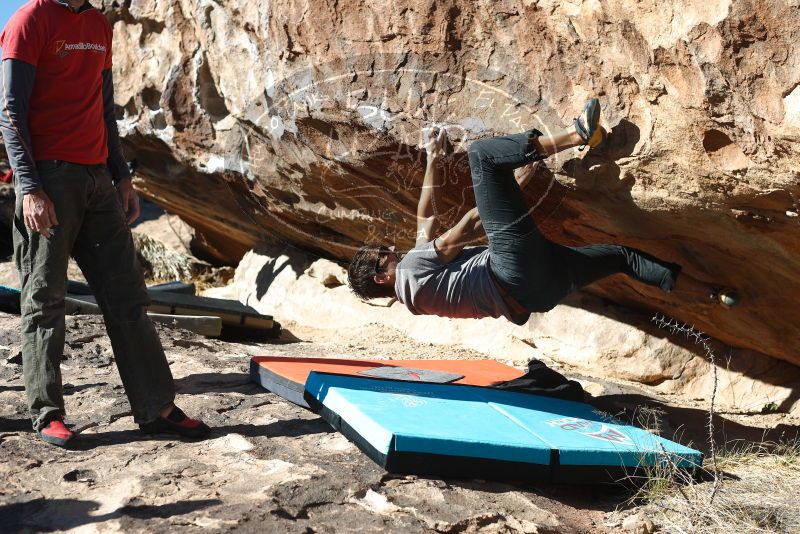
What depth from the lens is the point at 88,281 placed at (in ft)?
9.06

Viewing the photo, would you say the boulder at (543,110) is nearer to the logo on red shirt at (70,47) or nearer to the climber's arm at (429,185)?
the climber's arm at (429,185)

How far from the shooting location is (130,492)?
7.37ft

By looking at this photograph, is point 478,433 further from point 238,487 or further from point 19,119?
point 19,119

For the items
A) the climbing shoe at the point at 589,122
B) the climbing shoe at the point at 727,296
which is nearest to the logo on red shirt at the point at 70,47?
the climbing shoe at the point at 589,122

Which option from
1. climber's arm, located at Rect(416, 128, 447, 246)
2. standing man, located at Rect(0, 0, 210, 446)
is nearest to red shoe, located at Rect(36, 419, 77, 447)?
standing man, located at Rect(0, 0, 210, 446)

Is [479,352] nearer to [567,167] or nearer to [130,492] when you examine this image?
[567,167]

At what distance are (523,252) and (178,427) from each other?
1.41 metres

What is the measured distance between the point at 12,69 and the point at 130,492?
4.45 feet

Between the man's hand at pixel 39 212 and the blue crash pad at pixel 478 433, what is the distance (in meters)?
1.13

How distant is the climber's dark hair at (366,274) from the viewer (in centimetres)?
353

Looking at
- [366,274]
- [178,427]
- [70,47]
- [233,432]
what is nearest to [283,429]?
[233,432]

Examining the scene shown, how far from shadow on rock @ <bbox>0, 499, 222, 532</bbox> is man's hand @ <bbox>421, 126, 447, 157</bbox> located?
1.93 m

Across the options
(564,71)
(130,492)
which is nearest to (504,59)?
(564,71)

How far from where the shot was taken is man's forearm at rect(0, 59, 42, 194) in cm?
252
